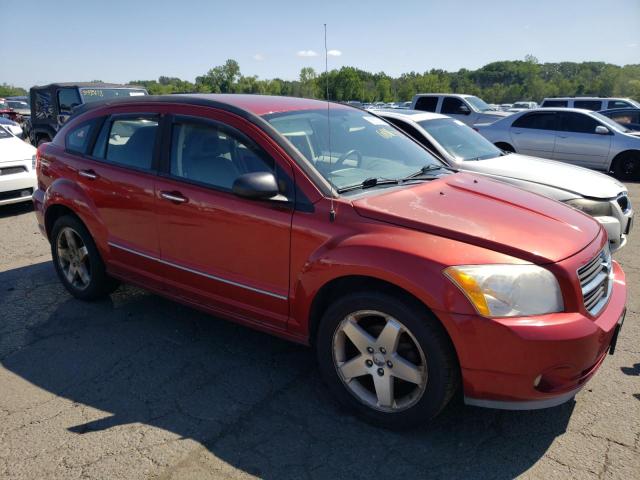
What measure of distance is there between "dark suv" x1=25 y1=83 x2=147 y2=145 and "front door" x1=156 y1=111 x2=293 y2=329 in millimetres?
9757

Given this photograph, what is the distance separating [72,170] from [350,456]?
10.4 feet

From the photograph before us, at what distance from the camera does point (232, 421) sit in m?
2.79

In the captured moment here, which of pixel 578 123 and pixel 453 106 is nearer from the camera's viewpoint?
pixel 578 123

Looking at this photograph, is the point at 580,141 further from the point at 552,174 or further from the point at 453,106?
the point at 552,174

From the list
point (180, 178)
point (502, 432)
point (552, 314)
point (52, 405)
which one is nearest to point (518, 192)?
point (552, 314)

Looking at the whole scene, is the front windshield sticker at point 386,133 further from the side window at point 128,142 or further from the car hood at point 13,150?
the car hood at point 13,150

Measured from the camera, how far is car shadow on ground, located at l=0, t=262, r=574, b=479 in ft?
8.22

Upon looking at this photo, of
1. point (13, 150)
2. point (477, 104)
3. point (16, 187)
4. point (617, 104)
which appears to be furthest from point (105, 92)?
point (617, 104)

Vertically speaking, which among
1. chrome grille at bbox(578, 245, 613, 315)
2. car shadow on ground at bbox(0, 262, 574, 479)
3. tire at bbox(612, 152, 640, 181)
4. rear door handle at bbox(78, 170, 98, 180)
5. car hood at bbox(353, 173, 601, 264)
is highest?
rear door handle at bbox(78, 170, 98, 180)

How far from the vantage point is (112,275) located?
4.09 metres

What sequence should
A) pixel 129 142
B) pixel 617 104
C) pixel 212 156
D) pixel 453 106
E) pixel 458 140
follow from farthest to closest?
pixel 617 104
pixel 453 106
pixel 458 140
pixel 129 142
pixel 212 156

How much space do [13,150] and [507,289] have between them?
8135 mm

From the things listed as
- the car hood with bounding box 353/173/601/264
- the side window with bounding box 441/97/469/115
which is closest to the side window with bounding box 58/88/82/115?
the side window with bounding box 441/97/469/115

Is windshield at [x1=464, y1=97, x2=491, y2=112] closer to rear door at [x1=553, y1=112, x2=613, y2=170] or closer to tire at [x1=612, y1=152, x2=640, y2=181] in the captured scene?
rear door at [x1=553, y1=112, x2=613, y2=170]
